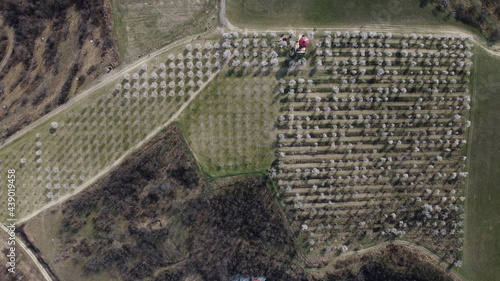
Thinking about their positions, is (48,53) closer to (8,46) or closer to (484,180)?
(8,46)

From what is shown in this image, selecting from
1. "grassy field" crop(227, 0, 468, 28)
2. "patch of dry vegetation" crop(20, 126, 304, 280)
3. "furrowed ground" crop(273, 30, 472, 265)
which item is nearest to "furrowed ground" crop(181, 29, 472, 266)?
"furrowed ground" crop(273, 30, 472, 265)

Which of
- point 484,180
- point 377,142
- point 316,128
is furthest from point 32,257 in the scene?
point 484,180

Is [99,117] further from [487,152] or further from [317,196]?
[487,152]

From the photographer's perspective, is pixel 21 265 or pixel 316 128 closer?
pixel 21 265

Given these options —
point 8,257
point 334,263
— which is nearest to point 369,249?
point 334,263

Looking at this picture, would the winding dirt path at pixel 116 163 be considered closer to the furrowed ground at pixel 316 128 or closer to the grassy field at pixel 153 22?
the furrowed ground at pixel 316 128
